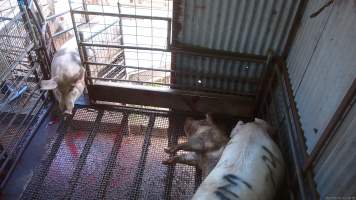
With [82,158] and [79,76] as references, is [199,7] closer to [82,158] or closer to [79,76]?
[79,76]

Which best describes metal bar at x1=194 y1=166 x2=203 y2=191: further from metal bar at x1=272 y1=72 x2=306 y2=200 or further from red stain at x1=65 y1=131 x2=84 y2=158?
red stain at x1=65 y1=131 x2=84 y2=158

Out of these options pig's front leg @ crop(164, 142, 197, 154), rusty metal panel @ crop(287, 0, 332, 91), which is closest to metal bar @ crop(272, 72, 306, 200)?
rusty metal panel @ crop(287, 0, 332, 91)

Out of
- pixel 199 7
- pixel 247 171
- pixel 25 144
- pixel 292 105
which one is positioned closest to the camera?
pixel 247 171

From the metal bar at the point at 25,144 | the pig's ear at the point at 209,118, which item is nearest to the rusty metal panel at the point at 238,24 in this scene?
the pig's ear at the point at 209,118

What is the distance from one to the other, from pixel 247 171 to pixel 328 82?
1.01 m

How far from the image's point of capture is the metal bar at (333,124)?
214 cm

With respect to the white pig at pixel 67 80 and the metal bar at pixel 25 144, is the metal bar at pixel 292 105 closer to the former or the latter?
the white pig at pixel 67 80

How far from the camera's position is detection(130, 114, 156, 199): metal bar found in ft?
11.7

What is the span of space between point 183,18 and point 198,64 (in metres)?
0.68

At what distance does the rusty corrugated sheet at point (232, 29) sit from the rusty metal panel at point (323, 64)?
327mm

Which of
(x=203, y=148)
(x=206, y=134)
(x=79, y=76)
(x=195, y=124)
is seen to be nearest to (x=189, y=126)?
(x=195, y=124)

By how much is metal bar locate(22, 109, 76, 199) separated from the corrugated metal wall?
9.20 feet

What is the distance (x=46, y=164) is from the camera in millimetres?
3805

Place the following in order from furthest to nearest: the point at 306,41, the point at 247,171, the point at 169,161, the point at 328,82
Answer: the point at 169,161 < the point at 306,41 < the point at 247,171 < the point at 328,82
